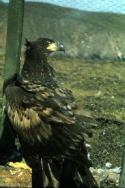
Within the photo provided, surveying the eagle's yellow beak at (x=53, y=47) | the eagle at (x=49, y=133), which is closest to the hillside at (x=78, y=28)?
the eagle's yellow beak at (x=53, y=47)


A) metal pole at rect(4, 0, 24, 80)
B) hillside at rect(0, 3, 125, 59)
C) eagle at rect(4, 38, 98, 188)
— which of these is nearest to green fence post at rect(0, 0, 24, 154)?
metal pole at rect(4, 0, 24, 80)

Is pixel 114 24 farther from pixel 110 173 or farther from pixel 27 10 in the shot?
pixel 110 173

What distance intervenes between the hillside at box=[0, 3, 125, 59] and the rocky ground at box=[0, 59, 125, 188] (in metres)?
0.69

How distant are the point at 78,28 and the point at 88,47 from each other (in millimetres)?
580

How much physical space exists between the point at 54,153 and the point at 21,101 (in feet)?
1.82

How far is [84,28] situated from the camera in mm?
16000

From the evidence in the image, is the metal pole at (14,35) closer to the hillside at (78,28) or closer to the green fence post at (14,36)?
the green fence post at (14,36)

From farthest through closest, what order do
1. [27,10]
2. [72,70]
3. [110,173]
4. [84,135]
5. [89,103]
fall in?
[27,10] → [72,70] → [89,103] → [110,173] → [84,135]

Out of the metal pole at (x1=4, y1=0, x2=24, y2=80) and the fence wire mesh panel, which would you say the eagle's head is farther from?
the fence wire mesh panel

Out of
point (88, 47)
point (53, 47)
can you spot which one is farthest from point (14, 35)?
point (88, 47)

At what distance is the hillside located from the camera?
1520cm

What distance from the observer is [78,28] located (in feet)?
52.3

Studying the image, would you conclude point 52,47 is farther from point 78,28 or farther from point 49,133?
point 78,28

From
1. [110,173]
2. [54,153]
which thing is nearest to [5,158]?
[110,173]
